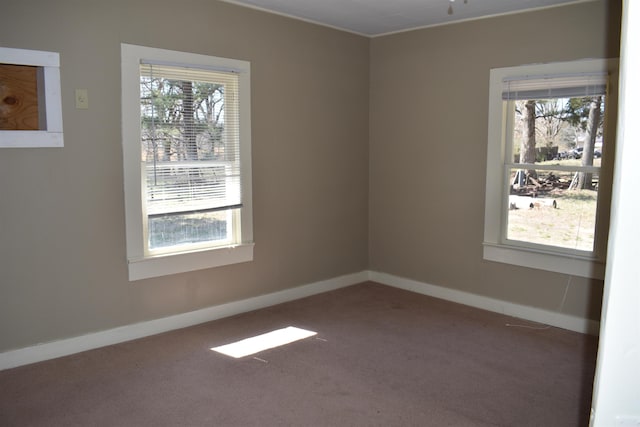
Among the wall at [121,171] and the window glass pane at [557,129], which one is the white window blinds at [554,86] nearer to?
the window glass pane at [557,129]

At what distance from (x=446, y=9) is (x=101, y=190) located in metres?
3.08

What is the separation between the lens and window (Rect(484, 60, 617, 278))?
3.98 meters

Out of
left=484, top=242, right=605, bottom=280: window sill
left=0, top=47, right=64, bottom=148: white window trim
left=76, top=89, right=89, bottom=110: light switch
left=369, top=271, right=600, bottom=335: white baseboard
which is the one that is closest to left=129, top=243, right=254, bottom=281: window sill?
left=0, top=47, right=64, bottom=148: white window trim

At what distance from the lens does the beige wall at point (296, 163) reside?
11.3ft

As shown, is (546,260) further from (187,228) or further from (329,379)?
(187,228)

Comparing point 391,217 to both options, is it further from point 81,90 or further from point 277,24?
point 81,90

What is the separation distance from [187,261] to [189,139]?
3.17 ft

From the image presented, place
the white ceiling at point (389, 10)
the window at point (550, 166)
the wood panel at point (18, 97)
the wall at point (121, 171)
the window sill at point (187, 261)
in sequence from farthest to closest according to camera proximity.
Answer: the white ceiling at point (389, 10), the window at point (550, 166), the window sill at point (187, 261), the wall at point (121, 171), the wood panel at point (18, 97)

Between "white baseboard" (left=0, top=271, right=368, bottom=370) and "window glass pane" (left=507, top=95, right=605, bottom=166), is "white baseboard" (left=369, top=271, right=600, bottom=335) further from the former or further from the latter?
"window glass pane" (left=507, top=95, right=605, bottom=166)

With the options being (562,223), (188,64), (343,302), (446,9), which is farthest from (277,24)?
(562,223)

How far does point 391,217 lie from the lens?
5.41m

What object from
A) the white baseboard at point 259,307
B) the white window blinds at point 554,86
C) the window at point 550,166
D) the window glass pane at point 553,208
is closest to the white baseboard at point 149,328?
the white baseboard at point 259,307

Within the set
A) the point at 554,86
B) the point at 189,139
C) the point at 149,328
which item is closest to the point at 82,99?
the point at 189,139

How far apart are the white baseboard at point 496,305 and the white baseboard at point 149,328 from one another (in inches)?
23.4
